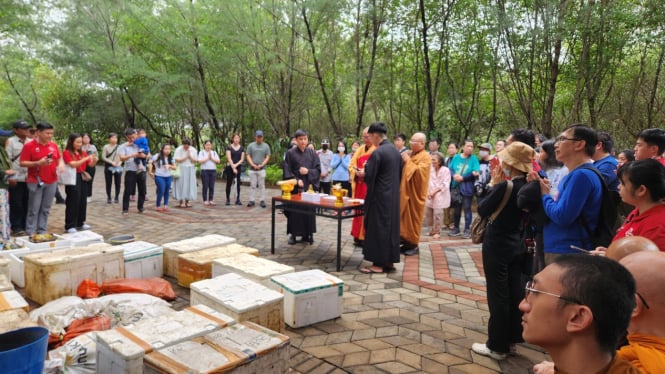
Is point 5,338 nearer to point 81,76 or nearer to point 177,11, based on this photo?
point 177,11

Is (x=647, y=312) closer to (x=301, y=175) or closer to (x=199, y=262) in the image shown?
(x=199, y=262)

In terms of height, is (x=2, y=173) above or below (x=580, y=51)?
below

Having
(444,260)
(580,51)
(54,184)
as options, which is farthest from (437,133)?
(54,184)

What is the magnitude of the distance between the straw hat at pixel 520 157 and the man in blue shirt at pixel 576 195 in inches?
3.5

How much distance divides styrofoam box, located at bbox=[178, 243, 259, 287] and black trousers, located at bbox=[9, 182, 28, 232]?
12.4 ft

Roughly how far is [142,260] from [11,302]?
1595mm

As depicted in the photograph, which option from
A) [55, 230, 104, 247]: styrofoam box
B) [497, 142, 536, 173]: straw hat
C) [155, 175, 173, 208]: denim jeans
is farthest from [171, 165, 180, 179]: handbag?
[497, 142, 536, 173]: straw hat

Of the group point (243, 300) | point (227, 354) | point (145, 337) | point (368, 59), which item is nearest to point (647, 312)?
point (227, 354)

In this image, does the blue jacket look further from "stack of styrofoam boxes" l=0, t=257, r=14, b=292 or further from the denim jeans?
the denim jeans

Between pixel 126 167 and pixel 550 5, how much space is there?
9.99 meters

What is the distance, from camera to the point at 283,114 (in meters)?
15.6

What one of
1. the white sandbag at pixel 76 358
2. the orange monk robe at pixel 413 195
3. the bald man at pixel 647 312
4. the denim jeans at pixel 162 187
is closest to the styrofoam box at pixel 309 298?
the white sandbag at pixel 76 358

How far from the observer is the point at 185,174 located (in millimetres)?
9797

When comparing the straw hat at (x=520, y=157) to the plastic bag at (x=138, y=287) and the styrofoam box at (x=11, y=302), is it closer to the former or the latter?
the plastic bag at (x=138, y=287)
